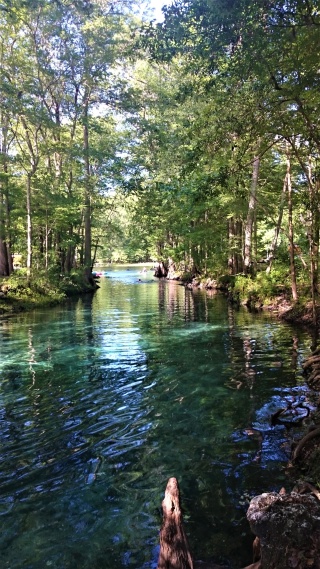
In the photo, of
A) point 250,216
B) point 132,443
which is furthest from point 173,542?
point 250,216

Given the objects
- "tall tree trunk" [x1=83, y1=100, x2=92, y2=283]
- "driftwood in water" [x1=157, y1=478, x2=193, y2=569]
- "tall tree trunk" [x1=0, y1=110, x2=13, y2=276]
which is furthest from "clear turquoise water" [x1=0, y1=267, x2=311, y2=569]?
"tall tree trunk" [x1=83, y1=100, x2=92, y2=283]

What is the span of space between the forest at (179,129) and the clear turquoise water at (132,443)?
5068 millimetres

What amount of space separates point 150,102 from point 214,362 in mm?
26920

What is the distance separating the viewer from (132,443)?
221 inches

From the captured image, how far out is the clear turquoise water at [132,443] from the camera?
144 inches

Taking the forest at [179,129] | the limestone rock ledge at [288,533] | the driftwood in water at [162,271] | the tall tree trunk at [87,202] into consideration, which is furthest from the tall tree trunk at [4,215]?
the driftwood in water at [162,271]

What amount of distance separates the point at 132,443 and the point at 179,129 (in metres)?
27.7

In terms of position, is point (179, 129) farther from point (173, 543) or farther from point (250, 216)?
point (173, 543)

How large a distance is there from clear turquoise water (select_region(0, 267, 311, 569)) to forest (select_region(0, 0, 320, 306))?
5068 millimetres

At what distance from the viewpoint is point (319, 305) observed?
46.1ft

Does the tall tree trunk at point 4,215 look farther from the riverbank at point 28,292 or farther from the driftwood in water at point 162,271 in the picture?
the driftwood in water at point 162,271

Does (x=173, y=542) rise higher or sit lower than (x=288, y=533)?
lower

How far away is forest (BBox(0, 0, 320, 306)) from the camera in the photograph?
7.77m

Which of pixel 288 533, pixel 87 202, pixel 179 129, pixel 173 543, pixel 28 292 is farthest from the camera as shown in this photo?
pixel 87 202
